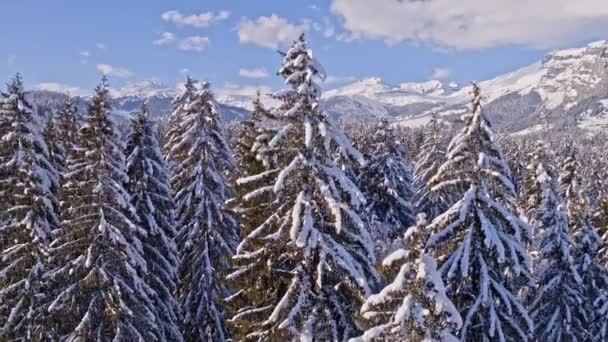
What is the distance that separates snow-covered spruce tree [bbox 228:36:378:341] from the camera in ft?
47.5

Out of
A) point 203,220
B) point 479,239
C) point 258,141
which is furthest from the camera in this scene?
point 203,220

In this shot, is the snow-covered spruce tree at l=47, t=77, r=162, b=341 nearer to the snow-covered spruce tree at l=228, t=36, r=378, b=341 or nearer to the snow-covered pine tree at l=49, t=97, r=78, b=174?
the snow-covered spruce tree at l=228, t=36, r=378, b=341

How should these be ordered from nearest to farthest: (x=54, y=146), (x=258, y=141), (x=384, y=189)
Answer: (x=258, y=141)
(x=54, y=146)
(x=384, y=189)

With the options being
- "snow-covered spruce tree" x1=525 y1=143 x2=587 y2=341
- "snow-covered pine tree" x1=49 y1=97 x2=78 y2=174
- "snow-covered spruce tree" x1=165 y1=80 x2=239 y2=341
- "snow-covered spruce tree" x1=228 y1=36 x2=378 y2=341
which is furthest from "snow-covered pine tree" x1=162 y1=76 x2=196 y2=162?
"snow-covered spruce tree" x1=525 y1=143 x2=587 y2=341

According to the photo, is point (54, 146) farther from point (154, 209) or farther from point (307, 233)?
point (307, 233)

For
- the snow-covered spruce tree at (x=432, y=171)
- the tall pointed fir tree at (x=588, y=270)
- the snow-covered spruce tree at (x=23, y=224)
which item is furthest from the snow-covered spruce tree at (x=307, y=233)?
the snow-covered spruce tree at (x=432, y=171)

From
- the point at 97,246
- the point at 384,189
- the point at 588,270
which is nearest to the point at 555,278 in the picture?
the point at 588,270

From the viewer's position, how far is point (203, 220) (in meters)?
25.8

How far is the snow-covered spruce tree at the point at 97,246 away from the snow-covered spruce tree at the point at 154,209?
3057 millimetres

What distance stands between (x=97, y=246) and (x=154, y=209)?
4.13m

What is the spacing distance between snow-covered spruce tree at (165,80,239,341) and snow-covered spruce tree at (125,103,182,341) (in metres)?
0.84

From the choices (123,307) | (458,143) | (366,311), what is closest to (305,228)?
(366,311)

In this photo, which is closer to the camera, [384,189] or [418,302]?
[418,302]

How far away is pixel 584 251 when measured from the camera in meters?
28.2
